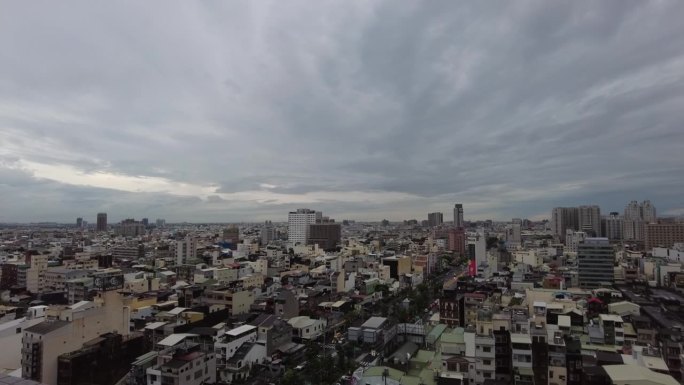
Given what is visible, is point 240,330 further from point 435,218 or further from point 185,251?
point 435,218

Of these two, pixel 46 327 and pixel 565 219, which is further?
pixel 565 219

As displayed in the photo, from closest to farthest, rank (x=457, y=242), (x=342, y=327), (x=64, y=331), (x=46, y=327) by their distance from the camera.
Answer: (x=46, y=327), (x=64, y=331), (x=342, y=327), (x=457, y=242)

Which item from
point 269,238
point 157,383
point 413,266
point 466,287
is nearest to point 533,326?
point 466,287

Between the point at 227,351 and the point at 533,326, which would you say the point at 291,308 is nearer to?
the point at 227,351

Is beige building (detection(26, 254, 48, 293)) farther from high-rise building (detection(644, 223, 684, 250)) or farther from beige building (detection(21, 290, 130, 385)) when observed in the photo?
high-rise building (detection(644, 223, 684, 250))

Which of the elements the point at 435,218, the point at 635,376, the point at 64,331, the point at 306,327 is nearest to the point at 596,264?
the point at 635,376
